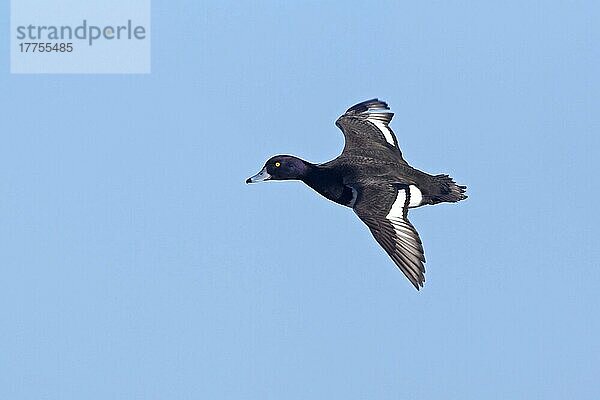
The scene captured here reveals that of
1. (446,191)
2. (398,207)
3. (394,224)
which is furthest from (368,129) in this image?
(394,224)

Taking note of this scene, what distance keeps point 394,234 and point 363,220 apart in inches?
20.7

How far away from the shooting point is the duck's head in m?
18.9

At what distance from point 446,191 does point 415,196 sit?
2.75ft

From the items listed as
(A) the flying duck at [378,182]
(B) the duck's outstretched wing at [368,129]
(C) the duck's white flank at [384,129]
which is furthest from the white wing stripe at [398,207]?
(C) the duck's white flank at [384,129]

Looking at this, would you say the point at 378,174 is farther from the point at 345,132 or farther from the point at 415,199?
the point at 345,132

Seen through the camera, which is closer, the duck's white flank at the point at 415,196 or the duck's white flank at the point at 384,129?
the duck's white flank at the point at 415,196

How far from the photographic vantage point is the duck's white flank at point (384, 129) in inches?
803

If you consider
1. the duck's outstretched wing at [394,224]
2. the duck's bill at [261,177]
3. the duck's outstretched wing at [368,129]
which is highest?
the duck's outstretched wing at [368,129]

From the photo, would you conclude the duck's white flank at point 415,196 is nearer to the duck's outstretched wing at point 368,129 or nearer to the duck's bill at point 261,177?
the duck's outstretched wing at point 368,129

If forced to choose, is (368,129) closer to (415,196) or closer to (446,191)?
(446,191)

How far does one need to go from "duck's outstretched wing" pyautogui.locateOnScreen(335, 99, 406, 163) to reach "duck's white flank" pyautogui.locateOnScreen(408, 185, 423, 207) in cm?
131

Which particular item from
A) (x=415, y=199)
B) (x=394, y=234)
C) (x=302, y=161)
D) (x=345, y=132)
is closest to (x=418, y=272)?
(x=394, y=234)

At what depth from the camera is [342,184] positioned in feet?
59.7

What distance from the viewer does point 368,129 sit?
20.5 m
